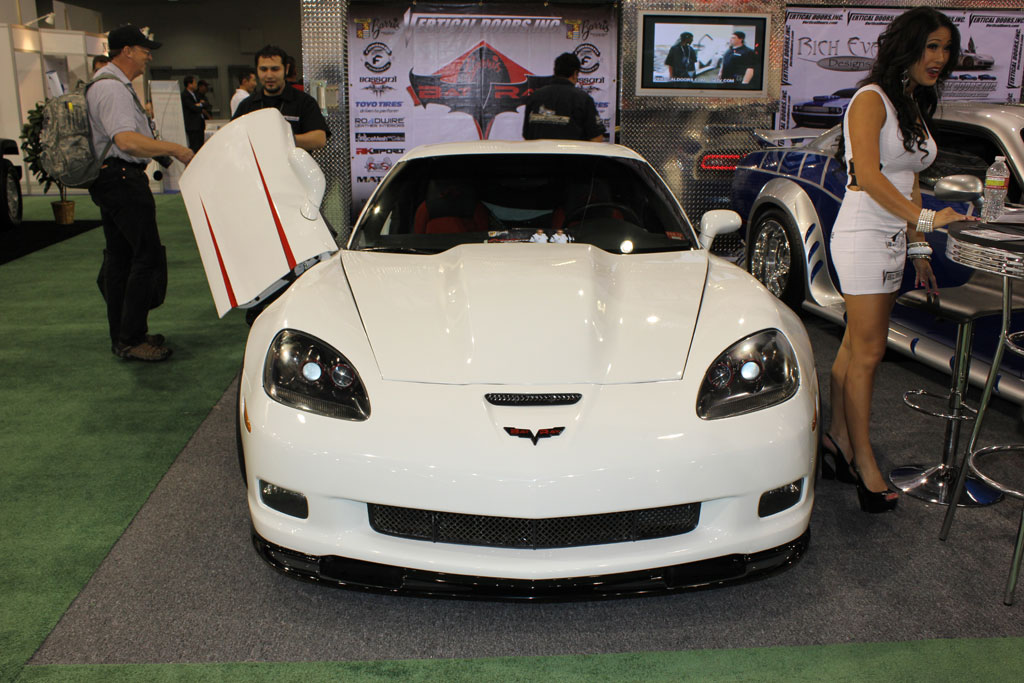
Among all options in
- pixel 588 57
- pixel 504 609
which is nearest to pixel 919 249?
pixel 504 609

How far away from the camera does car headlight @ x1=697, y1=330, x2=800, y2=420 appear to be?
7.07 ft

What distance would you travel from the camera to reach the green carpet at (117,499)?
2.07m

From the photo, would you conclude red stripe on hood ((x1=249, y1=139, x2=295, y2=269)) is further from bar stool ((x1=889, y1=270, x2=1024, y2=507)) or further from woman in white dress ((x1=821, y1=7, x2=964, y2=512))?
bar stool ((x1=889, y1=270, x2=1024, y2=507))

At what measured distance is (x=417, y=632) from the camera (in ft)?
7.38

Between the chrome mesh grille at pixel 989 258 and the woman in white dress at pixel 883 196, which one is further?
the woman in white dress at pixel 883 196

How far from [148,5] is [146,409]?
835 inches

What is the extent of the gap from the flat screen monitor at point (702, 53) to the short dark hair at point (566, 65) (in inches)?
59.9

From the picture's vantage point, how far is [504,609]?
2354 millimetres

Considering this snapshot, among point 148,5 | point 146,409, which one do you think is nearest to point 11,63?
point 148,5

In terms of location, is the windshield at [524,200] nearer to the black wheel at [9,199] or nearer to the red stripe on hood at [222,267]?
the red stripe on hood at [222,267]

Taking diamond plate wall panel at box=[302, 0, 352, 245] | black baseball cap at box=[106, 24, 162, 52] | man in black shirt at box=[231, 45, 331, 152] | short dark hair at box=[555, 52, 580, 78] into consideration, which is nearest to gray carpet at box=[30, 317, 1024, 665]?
black baseball cap at box=[106, 24, 162, 52]

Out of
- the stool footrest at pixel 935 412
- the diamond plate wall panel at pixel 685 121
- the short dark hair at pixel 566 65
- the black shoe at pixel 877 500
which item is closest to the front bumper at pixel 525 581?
the black shoe at pixel 877 500

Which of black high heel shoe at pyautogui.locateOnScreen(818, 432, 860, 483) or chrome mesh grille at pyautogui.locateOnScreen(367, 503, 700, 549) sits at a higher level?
chrome mesh grille at pyautogui.locateOnScreen(367, 503, 700, 549)

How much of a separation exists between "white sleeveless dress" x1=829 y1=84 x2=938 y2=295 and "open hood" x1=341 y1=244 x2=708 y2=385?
0.51 metres
